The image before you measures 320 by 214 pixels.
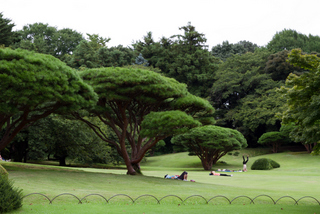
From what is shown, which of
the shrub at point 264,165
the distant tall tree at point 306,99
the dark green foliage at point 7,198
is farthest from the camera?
the shrub at point 264,165

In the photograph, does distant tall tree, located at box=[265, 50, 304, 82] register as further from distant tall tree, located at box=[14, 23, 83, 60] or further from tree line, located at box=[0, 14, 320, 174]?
distant tall tree, located at box=[14, 23, 83, 60]

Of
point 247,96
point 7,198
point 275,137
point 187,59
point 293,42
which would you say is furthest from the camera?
point 293,42

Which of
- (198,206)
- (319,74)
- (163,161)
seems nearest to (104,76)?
(198,206)

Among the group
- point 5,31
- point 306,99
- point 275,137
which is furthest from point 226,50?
point 306,99

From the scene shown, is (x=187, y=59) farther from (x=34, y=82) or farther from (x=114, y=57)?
(x=34, y=82)

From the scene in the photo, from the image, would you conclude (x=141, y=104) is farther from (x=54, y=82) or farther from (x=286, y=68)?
(x=286, y=68)

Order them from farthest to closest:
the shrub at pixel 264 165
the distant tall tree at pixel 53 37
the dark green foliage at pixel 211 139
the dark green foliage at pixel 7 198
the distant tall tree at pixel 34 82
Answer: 1. the distant tall tree at pixel 53 37
2. the shrub at pixel 264 165
3. the dark green foliage at pixel 211 139
4. the distant tall tree at pixel 34 82
5. the dark green foliage at pixel 7 198

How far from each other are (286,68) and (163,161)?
82.3 ft

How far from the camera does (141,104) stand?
21062mm

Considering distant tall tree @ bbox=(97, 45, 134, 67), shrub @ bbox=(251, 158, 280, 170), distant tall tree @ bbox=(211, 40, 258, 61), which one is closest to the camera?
shrub @ bbox=(251, 158, 280, 170)

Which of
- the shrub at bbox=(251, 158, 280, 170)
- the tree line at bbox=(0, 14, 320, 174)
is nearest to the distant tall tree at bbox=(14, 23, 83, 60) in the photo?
the tree line at bbox=(0, 14, 320, 174)

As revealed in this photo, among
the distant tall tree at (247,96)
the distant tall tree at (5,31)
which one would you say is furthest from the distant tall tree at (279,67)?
the distant tall tree at (5,31)

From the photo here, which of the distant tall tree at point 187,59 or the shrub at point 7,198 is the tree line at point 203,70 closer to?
the distant tall tree at point 187,59

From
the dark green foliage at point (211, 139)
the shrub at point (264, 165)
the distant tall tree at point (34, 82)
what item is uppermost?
the distant tall tree at point (34, 82)
